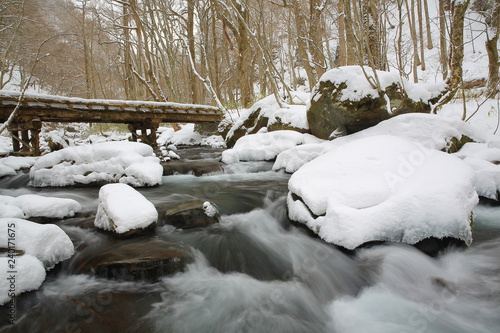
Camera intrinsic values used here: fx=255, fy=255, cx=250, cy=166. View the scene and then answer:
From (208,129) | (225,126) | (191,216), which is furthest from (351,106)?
(208,129)

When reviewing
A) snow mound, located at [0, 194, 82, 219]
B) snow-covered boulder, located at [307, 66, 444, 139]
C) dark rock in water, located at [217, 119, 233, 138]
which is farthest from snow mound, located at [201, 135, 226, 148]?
snow mound, located at [0, 194, 82, 219]

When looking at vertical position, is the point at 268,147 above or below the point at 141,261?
above

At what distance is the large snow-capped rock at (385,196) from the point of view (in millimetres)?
2209

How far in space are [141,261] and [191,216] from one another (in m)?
0.90

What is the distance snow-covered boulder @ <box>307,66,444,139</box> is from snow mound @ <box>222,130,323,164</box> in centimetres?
66

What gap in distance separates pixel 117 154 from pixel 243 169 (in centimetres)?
268

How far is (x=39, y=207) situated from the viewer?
9.37ft

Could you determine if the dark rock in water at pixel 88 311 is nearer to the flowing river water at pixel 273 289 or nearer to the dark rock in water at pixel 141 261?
the flowing river water at pixel 273 289

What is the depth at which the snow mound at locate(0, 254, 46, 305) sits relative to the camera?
169cm

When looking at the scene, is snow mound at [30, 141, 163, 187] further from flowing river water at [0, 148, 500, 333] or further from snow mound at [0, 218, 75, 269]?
snow mound at [0, 218, 75, 269]

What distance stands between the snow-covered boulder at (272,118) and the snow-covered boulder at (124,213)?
17.2ft

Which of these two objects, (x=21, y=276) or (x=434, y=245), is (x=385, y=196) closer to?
(x=434, y=245)

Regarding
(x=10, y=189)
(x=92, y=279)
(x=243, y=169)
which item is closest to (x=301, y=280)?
(x=92, y=279)

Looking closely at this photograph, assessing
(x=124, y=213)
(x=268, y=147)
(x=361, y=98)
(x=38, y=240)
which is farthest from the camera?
(x=268, y=147)
